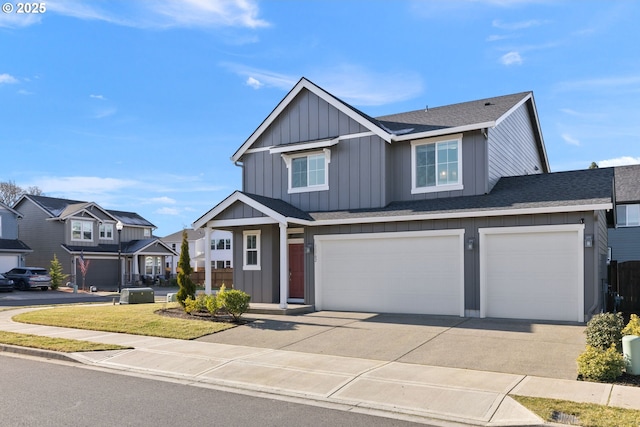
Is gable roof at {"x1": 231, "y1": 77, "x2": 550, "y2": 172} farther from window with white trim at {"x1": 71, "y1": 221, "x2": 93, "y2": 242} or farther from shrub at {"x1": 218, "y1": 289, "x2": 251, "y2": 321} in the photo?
window with white trim at {"x1": 71, "y1": 221, "x2": 93, "y2": 242}

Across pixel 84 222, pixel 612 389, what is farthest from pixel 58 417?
pixel 84 222

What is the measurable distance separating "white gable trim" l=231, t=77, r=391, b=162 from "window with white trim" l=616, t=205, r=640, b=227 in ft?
69.5

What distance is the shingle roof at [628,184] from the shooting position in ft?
99.7

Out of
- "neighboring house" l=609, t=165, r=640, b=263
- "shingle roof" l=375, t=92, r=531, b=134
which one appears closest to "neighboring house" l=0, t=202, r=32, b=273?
"shingle roof" l=375, t=92, r=531, b=134

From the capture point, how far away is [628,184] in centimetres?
3144

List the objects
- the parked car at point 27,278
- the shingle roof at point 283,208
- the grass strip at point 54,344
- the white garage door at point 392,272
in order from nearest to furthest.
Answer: the grass strip at point 54,344 → the white garage door at point 392,272 → the shingle roof at point 283,208 → the parked car at point 27,278

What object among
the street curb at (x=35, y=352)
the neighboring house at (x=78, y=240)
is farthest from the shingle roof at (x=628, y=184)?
the neighboring house at (x=78, y=240)

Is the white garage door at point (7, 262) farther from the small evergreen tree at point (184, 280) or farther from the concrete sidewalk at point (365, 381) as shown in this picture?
the concrete sidewalk at point (365, 381)

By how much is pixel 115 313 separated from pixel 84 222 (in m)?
29.4

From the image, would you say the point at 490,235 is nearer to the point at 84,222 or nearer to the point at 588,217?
the point at 588,217

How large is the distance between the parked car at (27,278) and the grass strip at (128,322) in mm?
19509

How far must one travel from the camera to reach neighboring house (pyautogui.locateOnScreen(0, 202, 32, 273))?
37.2m

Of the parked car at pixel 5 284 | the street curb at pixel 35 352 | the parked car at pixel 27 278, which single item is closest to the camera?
the street curb at pixel 35 352

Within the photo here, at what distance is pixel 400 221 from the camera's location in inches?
621
